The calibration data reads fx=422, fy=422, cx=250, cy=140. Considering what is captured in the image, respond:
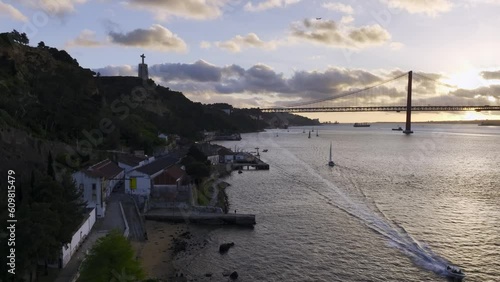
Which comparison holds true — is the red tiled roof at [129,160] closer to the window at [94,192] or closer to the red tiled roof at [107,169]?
the red tiled roof at [107,169]

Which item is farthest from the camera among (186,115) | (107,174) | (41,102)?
(186,115)

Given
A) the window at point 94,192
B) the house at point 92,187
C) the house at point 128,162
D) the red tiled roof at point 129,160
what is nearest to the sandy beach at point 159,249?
the house at point 92,187

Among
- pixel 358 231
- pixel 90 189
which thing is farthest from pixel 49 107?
pixel 358 231

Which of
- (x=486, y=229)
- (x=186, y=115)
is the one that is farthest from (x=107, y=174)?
(x=186, y=115)

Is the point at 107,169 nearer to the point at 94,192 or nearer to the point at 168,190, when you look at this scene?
the point at 168,190

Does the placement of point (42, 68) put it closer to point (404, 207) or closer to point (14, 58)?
point (14, 58)
